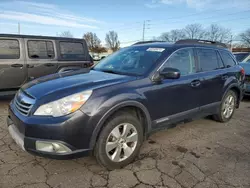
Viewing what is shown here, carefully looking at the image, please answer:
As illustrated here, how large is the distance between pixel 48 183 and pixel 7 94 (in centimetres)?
350

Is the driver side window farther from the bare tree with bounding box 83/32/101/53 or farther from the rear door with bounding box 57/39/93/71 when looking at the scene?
the bare tree with bounding box 83/32/101/53

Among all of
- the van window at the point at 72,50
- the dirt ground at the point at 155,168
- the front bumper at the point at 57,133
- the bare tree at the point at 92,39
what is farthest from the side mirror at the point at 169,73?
the bare tree at the point at 92,39

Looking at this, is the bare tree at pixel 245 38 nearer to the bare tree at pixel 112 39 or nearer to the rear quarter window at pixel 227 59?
the bare tree at pixel 112 39

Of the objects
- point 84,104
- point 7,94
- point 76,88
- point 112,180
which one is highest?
point 76,88

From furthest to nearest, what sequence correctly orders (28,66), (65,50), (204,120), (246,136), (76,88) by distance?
(65,50)
(28,66)
(204,120)
(246,136)
(76,88)

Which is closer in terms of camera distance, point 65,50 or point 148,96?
point 148,96

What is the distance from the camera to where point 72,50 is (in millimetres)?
6059

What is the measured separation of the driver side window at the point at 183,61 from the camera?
10.6ft

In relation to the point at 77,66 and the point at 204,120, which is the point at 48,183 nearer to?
the point at 204,120

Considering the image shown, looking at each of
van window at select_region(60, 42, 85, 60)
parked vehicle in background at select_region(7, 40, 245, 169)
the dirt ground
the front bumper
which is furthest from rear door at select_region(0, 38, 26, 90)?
the front bumper

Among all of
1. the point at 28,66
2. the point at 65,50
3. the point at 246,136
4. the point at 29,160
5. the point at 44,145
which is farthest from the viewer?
the point at 65,50

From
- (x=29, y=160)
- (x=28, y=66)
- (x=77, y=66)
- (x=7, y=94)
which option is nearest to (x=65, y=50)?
(x=77, y=66)

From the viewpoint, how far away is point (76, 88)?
2.41m

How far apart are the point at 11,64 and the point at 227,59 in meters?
5.22
